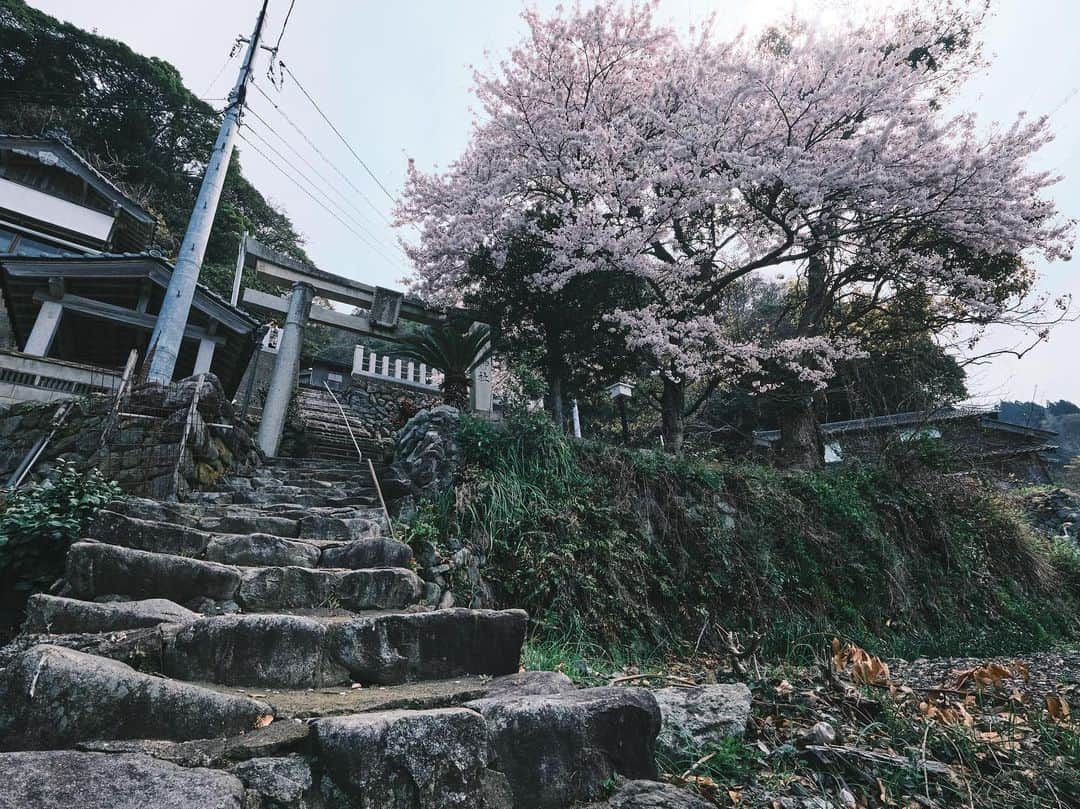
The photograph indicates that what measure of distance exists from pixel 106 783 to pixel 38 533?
2742 mm

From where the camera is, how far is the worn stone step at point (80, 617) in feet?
6.08

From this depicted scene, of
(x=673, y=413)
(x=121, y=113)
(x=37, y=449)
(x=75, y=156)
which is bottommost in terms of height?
(x=37, y=449)

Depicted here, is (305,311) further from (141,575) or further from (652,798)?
(652,798)

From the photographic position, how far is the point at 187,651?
1749 mm

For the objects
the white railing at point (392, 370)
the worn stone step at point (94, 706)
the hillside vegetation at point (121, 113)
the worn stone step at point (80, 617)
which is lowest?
the worn stone step at point (94, 706)

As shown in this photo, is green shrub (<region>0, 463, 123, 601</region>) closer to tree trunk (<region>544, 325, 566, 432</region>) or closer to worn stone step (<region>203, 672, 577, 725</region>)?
worn stone step (<region>203, 672, 577, 725</region>)

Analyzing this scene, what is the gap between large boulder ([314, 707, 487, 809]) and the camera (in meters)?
1.32

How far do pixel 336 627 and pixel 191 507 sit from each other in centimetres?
245

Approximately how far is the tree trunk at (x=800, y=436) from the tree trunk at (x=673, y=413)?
2.12 metres

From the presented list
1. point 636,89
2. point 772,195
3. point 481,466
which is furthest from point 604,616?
point 636,89

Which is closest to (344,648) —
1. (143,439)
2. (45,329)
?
(143,439)

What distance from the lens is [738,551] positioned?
5.35m

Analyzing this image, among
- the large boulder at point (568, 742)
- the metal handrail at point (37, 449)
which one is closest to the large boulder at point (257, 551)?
the large boulder at point (568, 742)

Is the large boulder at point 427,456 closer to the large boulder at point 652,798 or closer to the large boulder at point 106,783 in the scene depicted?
the large boulder at point 652,798
